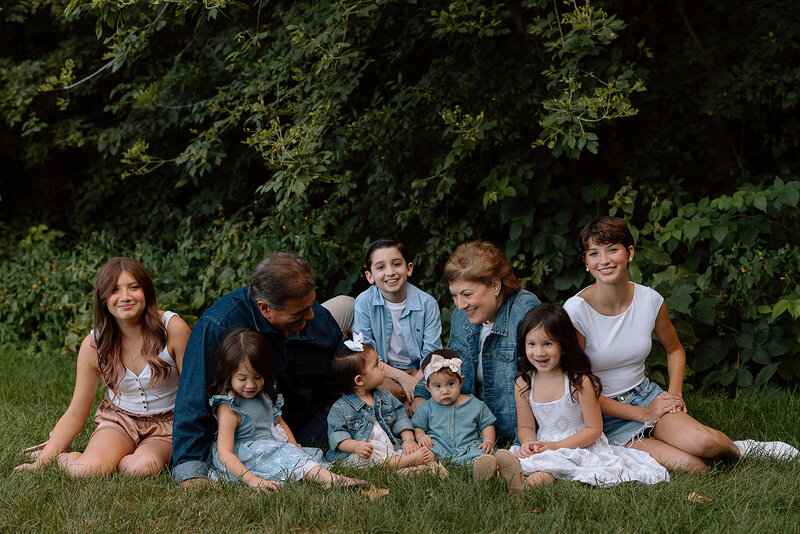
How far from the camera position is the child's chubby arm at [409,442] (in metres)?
3.71

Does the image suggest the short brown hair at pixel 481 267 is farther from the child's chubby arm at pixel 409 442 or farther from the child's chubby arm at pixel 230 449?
the child's chubby arm at pixel 230 449

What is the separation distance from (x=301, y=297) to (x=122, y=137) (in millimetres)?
4946

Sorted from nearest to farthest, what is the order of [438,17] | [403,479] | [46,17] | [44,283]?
[403,479] < [438,17] < [44,283] < [46,17]

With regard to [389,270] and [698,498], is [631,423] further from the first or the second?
[389,270]

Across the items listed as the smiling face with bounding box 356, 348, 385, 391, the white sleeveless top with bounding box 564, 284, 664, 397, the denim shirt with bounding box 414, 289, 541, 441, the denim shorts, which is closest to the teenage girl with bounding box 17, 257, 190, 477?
the smiling face with bounding box 356, 348, 385, 391

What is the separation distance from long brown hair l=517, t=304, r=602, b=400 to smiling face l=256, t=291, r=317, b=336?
1.05m

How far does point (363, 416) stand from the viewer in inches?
150

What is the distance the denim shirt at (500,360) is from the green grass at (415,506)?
0.63 m

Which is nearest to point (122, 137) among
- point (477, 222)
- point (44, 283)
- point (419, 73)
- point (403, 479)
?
point (44, 283)

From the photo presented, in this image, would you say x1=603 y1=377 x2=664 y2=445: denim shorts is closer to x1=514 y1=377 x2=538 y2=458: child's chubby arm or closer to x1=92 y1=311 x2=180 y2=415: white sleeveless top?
x1=514 y1=377 x2=538 y2=458: child's chubby arm

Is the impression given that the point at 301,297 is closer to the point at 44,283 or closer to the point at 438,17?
the point at 438,17

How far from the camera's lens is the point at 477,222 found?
19.5ft

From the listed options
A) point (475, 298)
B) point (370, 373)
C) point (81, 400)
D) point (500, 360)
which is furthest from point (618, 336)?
point (81, 400)

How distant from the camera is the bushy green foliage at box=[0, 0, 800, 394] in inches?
184
